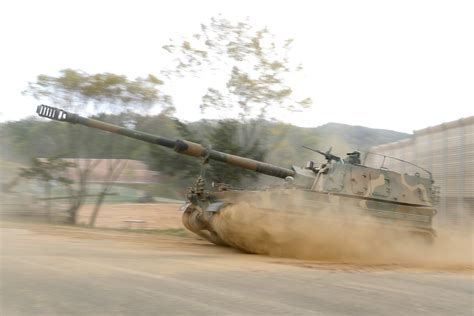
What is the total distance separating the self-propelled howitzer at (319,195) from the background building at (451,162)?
2.59 meters

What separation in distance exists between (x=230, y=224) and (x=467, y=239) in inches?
270

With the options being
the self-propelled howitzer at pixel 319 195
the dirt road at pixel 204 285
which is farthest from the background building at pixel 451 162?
the dirt road at pixel 204 285

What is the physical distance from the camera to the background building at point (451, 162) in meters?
15.7

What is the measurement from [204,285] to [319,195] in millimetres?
5974

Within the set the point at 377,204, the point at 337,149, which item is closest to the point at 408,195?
the point at 377,204

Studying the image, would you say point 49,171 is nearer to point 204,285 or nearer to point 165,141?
point 165,141

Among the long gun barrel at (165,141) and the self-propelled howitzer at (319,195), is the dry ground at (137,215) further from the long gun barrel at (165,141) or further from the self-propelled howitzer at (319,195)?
the self-propelled howitzer at (319,195)

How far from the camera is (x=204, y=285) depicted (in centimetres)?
688

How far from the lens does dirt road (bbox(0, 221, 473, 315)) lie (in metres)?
5.58

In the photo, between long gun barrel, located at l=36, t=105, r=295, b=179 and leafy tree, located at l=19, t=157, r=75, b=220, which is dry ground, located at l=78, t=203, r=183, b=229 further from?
long gun barrel, located at l=36, t=105, r=295, b=179

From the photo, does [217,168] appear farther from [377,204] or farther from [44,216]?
[377,204]

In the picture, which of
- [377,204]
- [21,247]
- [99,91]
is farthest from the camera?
[99,91]

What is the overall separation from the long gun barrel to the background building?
18.4ft

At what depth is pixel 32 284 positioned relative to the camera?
638 centimetres
